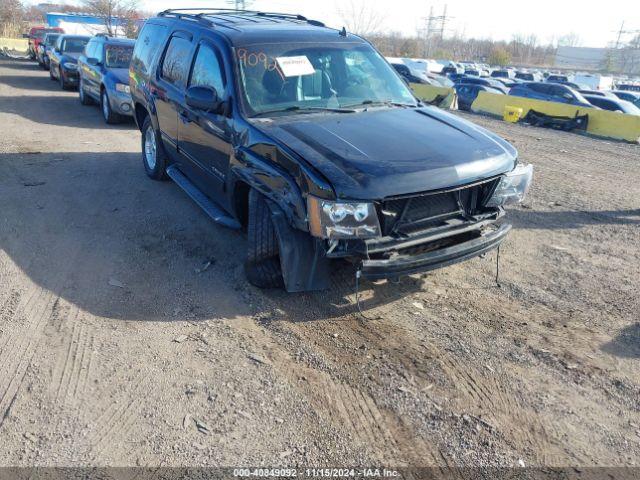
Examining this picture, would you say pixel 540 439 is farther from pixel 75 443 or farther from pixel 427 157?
pixel 75 443

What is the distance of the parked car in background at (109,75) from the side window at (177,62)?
4.69m

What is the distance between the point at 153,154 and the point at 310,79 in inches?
136

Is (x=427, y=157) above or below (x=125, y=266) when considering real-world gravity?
above

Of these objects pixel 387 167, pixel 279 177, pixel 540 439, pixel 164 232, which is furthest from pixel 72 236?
pixel 540 439

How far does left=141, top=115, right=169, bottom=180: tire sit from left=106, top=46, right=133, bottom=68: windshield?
17.2 feet

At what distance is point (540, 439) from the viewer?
117 inches

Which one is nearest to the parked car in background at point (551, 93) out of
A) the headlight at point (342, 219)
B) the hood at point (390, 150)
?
the hood at point (390, 150)

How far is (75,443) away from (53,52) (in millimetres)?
18188

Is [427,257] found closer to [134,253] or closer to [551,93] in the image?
[134,253]

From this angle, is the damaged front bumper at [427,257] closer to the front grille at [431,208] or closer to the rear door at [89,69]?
the front grille at [431,208]

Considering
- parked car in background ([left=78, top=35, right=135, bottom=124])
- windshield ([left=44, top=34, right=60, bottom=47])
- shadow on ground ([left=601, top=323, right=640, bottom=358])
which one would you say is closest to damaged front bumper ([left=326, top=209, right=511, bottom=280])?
shadow on ground ([left=601, top=323, right=640, bottom=358])

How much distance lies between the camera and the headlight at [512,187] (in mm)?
4215

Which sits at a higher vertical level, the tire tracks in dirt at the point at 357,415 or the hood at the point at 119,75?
the hood at the point at 119,75

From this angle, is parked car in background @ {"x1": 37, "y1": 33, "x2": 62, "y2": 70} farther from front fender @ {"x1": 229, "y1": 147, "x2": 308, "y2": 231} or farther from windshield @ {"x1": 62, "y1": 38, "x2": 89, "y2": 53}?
front fender @ {"x1": 229, "y1": 147, "x2": 308, "y2": 231}
